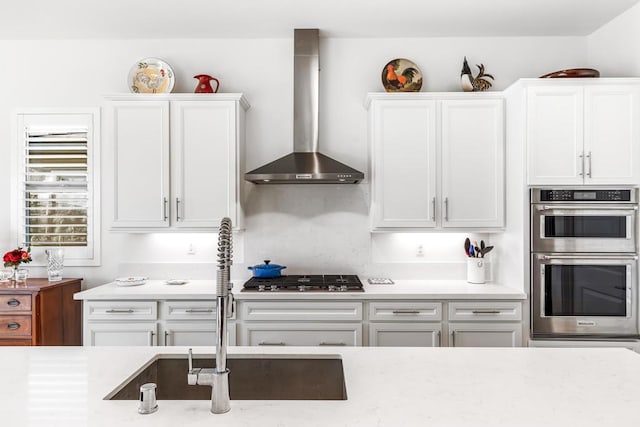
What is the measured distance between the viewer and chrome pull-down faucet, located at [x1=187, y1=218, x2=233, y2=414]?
1.13 m

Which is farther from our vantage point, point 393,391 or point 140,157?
point 140,157

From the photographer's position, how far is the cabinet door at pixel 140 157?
3.29 m

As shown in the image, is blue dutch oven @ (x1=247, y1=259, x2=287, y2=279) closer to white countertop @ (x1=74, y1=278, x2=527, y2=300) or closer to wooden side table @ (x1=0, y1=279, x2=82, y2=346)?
white countertop @ (x1=74, y1=278, x2=527, y2=300)

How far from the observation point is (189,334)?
3.06 m

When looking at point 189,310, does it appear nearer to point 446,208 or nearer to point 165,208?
point 165,208

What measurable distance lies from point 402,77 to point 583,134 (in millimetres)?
1367

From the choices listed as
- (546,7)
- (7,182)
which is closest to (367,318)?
(546,7)

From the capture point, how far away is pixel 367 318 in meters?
3.05

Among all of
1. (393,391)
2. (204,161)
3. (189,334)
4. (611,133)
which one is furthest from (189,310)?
(611,133)

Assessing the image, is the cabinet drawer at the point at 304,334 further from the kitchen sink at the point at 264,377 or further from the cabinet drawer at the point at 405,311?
the kitchen sink at the point at 264,377

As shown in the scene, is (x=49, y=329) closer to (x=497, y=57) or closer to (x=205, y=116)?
(x=205, y=116)

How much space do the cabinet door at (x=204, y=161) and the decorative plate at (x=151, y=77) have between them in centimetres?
34

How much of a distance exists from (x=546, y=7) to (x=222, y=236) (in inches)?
122

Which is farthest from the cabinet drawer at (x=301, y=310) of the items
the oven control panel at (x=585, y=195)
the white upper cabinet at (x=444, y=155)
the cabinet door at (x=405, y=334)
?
the oven control panel at (x=585, y=195)
